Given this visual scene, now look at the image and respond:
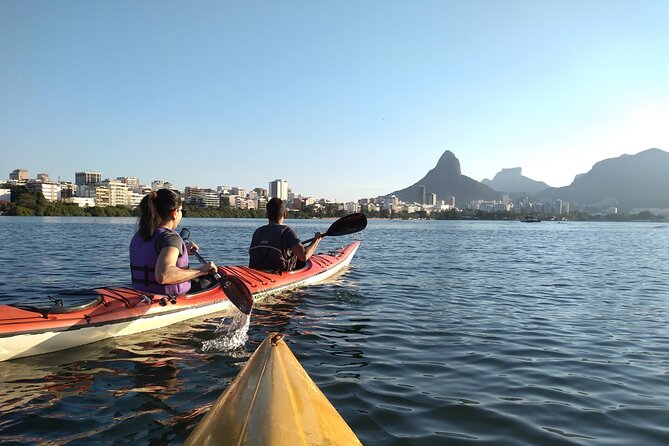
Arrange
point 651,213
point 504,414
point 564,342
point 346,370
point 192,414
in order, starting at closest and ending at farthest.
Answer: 1. point 192,414
2. point 504,414
3. point 346,370
4. point 564,342
5. point 651,213

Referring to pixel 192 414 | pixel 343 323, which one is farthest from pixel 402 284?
pixel 192 414

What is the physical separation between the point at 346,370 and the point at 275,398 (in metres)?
3.15

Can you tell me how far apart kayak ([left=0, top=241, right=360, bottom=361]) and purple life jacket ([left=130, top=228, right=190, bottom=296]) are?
0.14m

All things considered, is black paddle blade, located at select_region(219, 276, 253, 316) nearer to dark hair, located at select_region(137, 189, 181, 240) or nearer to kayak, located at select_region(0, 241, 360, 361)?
kayak, located at select_region(0, 241, 360, 361)

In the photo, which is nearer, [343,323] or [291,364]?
[291,364]

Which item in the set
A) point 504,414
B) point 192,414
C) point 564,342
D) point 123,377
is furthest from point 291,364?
point 564,342

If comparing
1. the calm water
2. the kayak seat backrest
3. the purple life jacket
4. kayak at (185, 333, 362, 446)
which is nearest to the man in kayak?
the calm water

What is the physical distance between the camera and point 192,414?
13.2 ft

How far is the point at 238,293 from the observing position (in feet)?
23.4

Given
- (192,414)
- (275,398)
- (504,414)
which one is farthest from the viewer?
(504,414)

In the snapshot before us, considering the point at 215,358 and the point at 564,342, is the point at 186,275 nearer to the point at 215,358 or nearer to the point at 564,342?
the point at 215,358

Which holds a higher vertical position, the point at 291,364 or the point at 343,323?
the point at 291,364

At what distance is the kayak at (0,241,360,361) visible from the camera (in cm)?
539

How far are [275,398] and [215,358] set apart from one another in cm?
356
